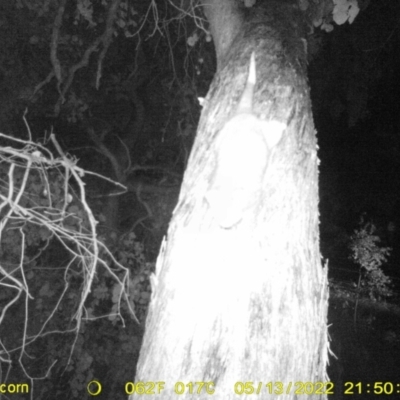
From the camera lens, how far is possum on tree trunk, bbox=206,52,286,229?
0.98m

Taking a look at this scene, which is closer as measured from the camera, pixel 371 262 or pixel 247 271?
pixel 247 271

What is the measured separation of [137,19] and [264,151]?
457 cm

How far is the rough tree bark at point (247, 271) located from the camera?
35.9 inches

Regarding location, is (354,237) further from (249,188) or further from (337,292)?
(249,188)

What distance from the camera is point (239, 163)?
1.02m

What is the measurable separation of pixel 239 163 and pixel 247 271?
0.97ft

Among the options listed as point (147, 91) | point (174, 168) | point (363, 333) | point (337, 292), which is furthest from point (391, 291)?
point (147, 91)

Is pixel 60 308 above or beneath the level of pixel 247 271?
beneath
